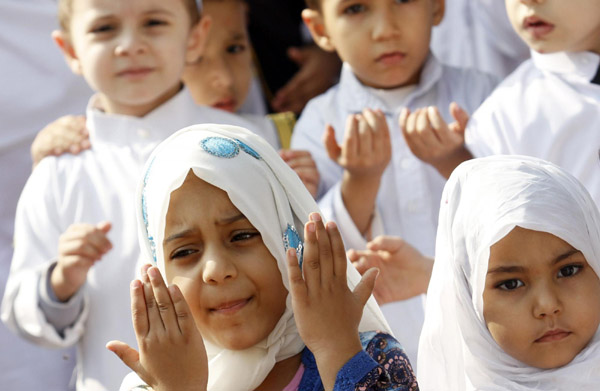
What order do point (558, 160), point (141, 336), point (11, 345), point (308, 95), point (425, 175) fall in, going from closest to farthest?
point (141, 336) < point (558, 160) < point (425, 175) < point (11, 345) < point (308, 95)

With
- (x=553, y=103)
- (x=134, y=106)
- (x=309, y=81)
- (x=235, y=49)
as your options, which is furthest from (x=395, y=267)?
(x=309, y=81)

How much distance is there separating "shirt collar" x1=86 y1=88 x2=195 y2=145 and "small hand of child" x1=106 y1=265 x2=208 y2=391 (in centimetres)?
137

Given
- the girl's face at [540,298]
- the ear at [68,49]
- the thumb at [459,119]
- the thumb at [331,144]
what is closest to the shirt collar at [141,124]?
the ear at [68,49]

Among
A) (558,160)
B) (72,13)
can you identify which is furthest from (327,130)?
(72,13)

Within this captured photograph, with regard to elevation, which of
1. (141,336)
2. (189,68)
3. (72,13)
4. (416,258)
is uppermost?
(72,13)

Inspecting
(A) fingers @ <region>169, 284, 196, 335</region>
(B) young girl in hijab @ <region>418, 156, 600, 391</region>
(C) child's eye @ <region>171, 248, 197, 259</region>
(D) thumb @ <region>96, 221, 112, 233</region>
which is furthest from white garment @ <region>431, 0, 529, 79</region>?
(A) fingers @ <region>169, 284, 196, 335</region>

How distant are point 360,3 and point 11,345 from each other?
167cm

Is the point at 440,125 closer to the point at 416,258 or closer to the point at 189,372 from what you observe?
the point at 416,258

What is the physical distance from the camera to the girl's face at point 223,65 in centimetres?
443

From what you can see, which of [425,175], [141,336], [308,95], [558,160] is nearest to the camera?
[141,336]

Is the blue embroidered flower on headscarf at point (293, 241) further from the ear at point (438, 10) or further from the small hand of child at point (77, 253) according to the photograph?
the ear at point (438, 10)

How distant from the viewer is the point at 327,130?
3.48 metres

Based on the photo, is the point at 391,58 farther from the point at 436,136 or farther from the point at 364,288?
the point at 364,288

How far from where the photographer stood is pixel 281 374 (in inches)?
104
